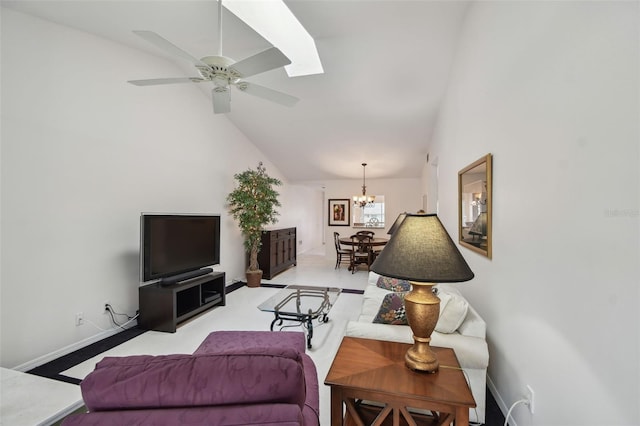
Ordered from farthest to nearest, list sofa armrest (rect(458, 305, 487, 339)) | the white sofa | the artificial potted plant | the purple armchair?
the artificial potted plant → sofa armrest (rect(458, 305, 487, 339)) → the white sofa → the purple armchair

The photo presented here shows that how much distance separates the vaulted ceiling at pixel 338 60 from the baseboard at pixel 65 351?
116 inches

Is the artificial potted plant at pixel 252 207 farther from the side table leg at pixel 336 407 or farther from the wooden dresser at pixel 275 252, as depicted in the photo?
the side table leg at pixel 336 407

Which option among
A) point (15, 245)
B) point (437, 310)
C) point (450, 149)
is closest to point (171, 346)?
point (15, 245)

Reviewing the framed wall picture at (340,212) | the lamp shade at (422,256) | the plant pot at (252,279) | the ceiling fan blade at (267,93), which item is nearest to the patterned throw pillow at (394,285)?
the lamp shade at (422,256)

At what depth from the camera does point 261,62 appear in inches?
79.4

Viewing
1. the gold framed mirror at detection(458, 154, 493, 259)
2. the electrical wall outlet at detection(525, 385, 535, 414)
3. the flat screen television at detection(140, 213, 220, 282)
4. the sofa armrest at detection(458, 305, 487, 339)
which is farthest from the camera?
the flat screen television at detection(140, 213, 220, 282)

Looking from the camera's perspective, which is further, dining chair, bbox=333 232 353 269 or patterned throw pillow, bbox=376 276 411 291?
dining chair, bbox=333 232 353 269

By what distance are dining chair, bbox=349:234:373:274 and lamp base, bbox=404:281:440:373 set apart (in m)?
4.83

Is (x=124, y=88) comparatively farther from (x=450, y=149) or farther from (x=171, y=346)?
(x=450, y=149)

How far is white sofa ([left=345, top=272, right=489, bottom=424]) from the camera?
5.44ft

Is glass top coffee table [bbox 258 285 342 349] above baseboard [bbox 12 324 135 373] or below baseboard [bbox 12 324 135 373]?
above

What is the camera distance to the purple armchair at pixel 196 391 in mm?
737

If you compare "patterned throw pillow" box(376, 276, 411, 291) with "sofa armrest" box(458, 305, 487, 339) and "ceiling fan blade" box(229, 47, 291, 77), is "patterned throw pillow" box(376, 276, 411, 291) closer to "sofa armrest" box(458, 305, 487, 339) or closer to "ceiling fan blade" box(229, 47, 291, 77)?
"sofa armrest" box(458, 305, 487, 339)

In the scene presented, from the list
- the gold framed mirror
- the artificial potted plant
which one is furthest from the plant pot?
the gold framed mirror
